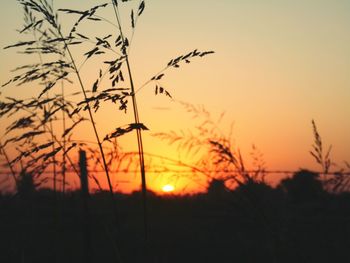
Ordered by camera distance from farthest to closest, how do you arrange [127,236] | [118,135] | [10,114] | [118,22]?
[127,236], [10,114], [118,22], [118,135]

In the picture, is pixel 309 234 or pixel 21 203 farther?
pixel 309 234

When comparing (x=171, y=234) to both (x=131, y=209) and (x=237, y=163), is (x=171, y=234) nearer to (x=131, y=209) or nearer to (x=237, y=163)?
(x=131, y=209)

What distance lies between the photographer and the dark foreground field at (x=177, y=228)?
380cm

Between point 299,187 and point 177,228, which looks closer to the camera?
point 299,187

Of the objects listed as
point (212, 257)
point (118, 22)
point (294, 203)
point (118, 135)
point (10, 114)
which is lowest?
point (212, 257)

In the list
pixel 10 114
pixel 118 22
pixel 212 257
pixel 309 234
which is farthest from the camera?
pixel 212 257

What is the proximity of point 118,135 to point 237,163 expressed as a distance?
27.5 inches

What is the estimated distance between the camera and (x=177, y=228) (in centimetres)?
514

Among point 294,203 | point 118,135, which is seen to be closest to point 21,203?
point 118,135

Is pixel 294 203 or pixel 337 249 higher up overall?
pixel 294 203

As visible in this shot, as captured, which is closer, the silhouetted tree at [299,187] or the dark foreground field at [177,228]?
the silhouetted tree at [299,187]

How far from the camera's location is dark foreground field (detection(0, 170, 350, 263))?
3803 mm

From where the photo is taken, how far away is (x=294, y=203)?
4.38 meters

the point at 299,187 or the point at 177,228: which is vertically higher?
the point at 299,187
